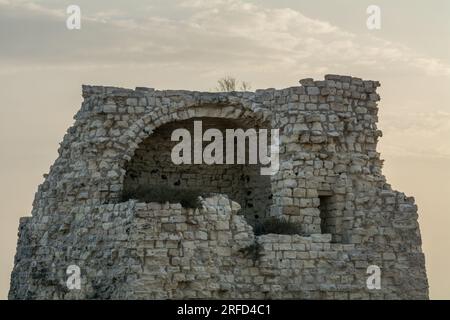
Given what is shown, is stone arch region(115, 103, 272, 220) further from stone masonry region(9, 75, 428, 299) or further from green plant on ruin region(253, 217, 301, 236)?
green plant on ruin region(253, 217, 301, 236)

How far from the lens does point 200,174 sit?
22.5 meters

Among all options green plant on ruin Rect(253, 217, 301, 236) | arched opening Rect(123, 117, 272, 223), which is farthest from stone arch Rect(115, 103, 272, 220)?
green plant on ruin Rect(253, 217, 301, 236)

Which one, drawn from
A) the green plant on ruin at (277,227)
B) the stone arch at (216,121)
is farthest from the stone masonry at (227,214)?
the green plant on ruin at (277,227)

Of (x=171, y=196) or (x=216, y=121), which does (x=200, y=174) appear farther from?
(x=171, y=196)

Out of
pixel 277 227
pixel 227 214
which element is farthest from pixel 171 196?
pixel 277 227

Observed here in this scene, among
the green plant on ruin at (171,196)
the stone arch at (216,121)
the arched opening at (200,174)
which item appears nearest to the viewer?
the green plant on ruin at (171,196)

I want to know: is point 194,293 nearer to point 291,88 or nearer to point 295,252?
point 295,252

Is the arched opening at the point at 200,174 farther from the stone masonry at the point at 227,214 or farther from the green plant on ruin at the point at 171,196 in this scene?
the green plant on ruin at the point at 171,196

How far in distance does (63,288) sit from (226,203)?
11.9 feet

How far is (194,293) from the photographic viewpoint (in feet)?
61.8

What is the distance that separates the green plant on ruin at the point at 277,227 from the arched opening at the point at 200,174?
4.74 ft

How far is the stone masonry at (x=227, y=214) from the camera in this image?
19.0m

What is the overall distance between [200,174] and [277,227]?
3348 millimetres

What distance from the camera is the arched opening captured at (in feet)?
71.5
